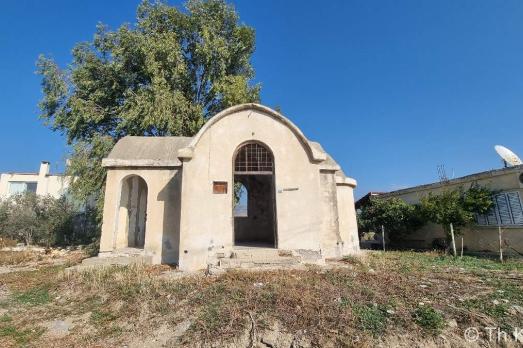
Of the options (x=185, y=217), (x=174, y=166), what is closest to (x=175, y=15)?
(x=174, y=166)

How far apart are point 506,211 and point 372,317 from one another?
41.4ft

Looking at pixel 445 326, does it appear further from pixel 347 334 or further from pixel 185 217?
pixel 185 217

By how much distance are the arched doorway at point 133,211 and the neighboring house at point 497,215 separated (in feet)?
53.2

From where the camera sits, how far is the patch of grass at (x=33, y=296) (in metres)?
7.20

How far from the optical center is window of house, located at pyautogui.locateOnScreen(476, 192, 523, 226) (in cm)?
1288

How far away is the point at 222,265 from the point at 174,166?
192 inches

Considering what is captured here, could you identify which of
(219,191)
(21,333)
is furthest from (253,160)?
(21,333)

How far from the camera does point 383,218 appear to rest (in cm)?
1759

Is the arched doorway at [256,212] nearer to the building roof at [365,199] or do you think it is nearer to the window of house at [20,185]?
the building roof at [365,199]

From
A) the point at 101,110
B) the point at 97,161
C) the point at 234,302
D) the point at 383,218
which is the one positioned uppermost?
the point at 101,110

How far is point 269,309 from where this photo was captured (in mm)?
5715

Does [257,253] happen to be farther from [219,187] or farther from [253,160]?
[253,160]

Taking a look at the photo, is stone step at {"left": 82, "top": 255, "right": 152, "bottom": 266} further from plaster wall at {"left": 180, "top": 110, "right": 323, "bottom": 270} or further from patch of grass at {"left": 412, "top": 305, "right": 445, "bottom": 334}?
patch of grass at {"left": 412, "top": 305, "right": 445, "bottom": 334}

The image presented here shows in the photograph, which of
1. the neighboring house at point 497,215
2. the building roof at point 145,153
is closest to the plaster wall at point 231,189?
the building roof at point 145,153
